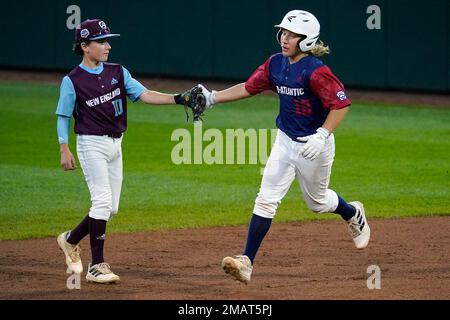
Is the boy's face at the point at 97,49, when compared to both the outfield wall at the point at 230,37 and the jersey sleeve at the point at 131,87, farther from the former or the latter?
the outfield wall at the point at 230,37

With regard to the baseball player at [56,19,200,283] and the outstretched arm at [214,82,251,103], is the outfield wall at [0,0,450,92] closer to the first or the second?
the outstretched arm at [214,82,251,103]

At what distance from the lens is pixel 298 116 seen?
7.68 metres

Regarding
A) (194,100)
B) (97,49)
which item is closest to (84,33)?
(97,49)

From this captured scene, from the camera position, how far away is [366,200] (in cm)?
1154

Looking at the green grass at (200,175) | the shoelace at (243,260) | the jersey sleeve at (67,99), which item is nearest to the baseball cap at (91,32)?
the jersey sleeve at (67,99)

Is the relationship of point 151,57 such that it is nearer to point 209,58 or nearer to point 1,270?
point 209,58

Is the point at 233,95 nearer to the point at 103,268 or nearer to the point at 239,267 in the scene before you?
the point at 239,267

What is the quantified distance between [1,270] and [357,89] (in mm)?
14402

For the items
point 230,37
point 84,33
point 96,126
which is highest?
point 84,33

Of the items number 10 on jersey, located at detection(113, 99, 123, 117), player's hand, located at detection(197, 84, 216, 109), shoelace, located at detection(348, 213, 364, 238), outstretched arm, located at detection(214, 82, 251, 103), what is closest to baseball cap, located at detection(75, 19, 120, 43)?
number 10 on jersey, located at detection(113, 99, 123, 117)

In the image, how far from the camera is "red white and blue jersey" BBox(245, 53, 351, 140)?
7.48 m

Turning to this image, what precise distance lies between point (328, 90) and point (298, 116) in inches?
13.2

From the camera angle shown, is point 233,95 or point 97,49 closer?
point 97,49

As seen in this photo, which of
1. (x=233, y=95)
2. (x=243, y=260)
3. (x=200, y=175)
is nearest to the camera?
(x=243, y=260)
